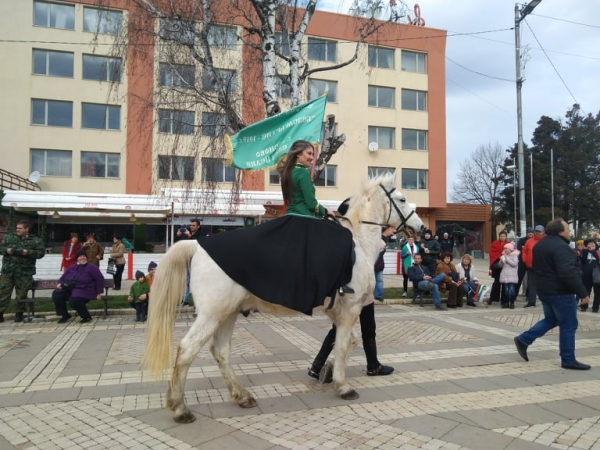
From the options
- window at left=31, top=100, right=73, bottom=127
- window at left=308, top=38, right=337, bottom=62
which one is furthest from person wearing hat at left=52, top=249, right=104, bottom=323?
window at left=308, top=38, right=337, bottom=62

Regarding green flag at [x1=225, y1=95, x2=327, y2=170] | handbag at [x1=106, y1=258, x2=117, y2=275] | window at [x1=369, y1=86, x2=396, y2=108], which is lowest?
handbag at [x1=106, y1=258, x2=117, y2=275]

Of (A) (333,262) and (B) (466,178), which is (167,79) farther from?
(B) (466,178)

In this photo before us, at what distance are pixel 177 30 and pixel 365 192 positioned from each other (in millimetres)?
8244

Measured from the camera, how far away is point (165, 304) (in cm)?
426

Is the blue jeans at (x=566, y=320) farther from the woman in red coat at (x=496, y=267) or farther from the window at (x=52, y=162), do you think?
the window at (x=52, y=162)

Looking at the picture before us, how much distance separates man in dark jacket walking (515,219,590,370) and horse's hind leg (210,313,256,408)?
417 centimetres

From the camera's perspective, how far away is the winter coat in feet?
37.8

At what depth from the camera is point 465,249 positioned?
39.8 metres

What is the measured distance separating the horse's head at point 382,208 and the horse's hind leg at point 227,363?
188 cm

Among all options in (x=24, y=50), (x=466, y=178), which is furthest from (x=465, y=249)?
(x=24, y=50)

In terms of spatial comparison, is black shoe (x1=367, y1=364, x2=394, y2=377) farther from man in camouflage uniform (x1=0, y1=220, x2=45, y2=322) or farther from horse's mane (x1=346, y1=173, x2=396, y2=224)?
man in camouflage uniform (x1=0, y1=220, x2=45, y2=322)

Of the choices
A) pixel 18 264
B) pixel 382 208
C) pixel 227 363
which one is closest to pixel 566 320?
pixel 382 208

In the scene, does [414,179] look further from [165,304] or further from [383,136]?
[165,304]

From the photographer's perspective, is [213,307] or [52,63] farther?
[52,63]
